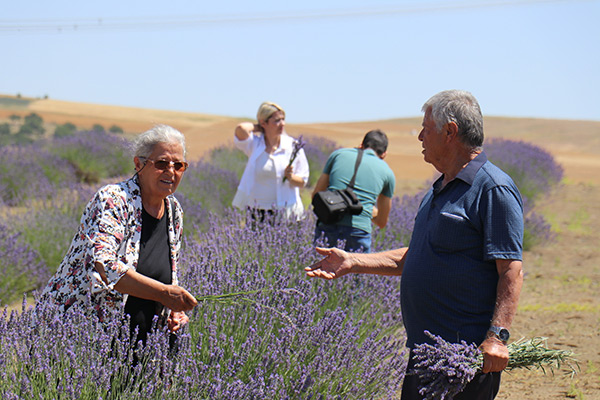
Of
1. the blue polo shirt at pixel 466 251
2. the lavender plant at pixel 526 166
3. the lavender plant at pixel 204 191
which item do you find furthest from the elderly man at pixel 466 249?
the lavender plant at pixel 526 166

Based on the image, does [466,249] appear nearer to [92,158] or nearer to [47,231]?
[47,231]

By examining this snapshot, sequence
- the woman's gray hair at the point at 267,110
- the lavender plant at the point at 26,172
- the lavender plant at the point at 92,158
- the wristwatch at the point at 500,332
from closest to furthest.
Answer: the wristwatch at the point at 500,332, the woman's gray hair at the point at 267,110, the lavender plant at the point at 26,172, the lavender plant at the point at 92,158

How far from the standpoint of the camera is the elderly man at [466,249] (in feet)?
7.32

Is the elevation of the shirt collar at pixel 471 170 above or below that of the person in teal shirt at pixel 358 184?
above

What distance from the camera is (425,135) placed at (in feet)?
7.98

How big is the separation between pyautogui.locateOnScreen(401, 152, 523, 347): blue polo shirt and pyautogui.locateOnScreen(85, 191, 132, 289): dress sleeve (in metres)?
1.04

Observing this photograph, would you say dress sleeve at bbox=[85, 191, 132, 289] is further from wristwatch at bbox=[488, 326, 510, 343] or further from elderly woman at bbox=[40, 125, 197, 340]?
wristwatch at bbox=[488, 326, 510, 343]

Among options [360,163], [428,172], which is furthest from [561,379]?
[428,172]

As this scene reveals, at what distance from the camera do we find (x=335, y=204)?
4512 millimetres

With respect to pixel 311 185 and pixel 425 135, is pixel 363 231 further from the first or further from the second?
pixel 311 185

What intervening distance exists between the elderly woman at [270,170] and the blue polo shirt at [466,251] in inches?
111

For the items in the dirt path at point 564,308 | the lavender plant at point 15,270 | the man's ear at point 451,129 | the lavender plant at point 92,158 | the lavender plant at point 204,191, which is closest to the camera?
the man's ear at point 451,129

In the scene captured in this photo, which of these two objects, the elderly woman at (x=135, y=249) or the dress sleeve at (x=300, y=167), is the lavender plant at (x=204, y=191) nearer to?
the dress sleeve at (x=300, y=167)

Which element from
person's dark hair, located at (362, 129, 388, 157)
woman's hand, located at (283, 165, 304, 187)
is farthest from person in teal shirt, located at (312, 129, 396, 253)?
woman's hand, located at (283, 165, 304, 187)
